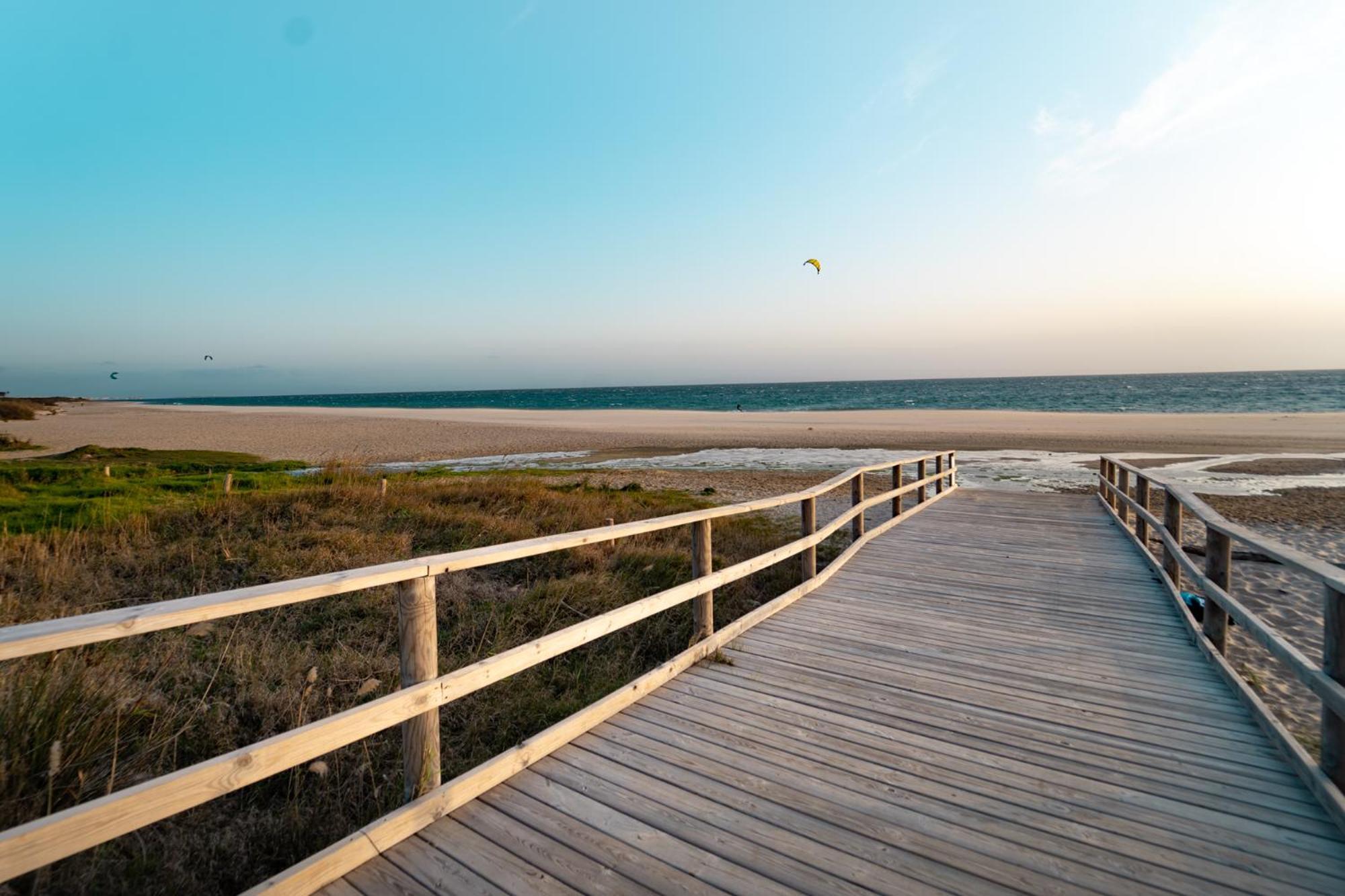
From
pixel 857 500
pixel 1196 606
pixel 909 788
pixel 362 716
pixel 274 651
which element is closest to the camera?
pixel 362 716

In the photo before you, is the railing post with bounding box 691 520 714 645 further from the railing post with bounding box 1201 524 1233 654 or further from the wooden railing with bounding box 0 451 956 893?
the railing post with bounding box 1201 524 1233 654

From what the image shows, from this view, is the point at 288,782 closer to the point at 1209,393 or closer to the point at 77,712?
the point at 77,712

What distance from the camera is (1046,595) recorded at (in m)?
6.16

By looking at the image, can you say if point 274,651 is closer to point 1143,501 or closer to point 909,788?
point 909,788

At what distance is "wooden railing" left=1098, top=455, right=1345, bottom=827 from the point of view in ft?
9.06

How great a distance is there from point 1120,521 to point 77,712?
10783 mm

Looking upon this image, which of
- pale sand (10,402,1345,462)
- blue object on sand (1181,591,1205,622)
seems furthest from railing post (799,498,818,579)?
pale sand (10,402,1345,462)

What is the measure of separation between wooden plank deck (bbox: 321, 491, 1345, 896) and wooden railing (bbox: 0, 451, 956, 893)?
0.30 ft

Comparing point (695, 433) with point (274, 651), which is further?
point (695, 433)

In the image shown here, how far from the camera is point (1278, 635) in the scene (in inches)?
165

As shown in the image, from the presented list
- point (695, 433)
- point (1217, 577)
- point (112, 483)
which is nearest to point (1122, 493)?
point (1217, 577)

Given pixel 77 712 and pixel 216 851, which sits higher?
pixel 77 712

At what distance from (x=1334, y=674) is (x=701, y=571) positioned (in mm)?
3071

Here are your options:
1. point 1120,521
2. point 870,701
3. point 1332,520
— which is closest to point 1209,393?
point 1332,520
